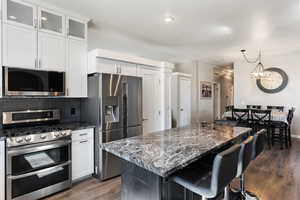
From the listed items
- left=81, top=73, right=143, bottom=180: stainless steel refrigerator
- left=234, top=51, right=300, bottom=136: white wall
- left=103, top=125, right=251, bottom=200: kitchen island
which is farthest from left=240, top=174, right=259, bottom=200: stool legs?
left=234, top=51, right=300, bottom=136: white wall

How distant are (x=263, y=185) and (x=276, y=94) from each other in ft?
14.3

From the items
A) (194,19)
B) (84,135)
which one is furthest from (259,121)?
(84,135)

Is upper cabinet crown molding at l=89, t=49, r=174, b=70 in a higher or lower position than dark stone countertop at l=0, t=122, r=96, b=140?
higher

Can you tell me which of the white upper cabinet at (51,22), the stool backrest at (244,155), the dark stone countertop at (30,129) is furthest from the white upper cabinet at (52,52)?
the stool backrest at (244,155)

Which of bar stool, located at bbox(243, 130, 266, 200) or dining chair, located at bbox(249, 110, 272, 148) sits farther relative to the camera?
dining chair, located at bbox(249, 110, 272, 148)

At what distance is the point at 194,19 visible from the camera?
313cm

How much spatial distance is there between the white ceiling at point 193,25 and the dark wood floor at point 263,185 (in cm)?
271

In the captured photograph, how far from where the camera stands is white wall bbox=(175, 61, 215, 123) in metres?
6.76

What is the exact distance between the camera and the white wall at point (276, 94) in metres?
5.54

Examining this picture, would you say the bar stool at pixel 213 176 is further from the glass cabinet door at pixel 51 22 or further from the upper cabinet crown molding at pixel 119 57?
the glass cabinet door at pixel 51 22

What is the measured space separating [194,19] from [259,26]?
4.56ft

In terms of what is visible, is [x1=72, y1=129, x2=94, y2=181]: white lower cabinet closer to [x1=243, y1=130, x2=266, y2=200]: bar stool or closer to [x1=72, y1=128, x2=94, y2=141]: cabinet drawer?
[x1=72, y1=128, x2=94, y2=141]: cabinet drawer

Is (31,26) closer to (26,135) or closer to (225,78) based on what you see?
(26,135)

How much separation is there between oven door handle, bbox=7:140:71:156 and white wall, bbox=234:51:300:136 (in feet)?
20.5
